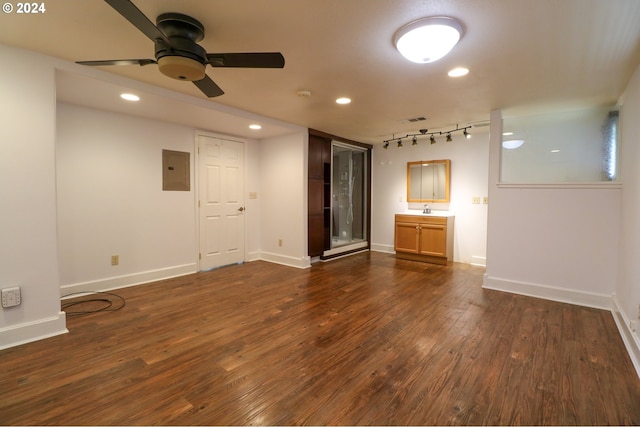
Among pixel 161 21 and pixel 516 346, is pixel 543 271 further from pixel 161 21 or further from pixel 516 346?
pixel 161 21

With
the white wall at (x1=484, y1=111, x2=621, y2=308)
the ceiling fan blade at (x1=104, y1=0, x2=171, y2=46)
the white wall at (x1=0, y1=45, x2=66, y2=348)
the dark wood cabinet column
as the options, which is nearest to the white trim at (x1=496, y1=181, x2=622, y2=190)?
the white wall at (x1=484, y1=111, x2=621, y2=308)

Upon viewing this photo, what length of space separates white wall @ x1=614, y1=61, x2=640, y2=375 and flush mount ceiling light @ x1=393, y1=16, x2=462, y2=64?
180 cm

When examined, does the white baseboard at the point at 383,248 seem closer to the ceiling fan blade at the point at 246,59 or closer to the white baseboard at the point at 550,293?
the white baseboard at the point at 550,293

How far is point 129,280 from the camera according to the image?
12.4ft

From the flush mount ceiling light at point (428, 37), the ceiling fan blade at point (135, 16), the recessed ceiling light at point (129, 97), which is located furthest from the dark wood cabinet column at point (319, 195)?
the ceiling fan blade at point (135, 16)

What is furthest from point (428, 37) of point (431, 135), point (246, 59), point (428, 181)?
point (428, 181)

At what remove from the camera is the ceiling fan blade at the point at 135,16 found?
1.35 meters

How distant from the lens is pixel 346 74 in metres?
2.62

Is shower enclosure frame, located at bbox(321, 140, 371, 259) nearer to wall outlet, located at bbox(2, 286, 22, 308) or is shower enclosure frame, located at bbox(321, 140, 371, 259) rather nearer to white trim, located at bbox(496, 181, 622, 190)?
white trim, located at bbox(496, 181, 622, 190)

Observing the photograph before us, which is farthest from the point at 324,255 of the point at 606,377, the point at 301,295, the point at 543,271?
the point at 606,377

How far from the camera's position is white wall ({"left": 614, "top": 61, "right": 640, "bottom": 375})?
2.24 meters

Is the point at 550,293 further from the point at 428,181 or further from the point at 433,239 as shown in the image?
the point at 428,181

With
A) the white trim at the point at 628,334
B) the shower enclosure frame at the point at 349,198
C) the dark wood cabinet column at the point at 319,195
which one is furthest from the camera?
the shower enclosure frame at the point at 349,198

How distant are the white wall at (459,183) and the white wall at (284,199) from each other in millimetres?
2210
